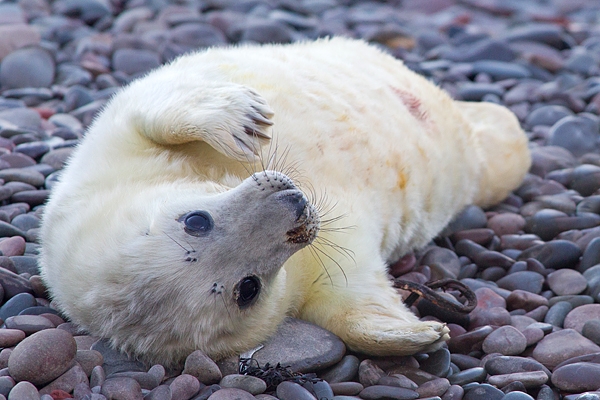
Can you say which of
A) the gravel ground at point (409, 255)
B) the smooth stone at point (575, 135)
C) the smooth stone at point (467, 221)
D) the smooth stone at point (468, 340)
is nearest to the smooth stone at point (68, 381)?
the gravel ground at point (409, 255)

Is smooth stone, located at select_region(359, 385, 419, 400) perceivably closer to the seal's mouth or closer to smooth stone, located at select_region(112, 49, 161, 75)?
the seal's mouth

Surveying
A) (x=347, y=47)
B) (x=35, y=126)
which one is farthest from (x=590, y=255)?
(x=35, y=126)

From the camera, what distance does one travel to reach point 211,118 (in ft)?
8.95

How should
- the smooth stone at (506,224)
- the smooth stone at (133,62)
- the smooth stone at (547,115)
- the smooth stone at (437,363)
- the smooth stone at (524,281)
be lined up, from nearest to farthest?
the smooth stone at (437,363) → the smooth stone at (524,281) → the smooth stone at (506,224) → the smooth stone at (547,115) → the smooth stone at (133,62)

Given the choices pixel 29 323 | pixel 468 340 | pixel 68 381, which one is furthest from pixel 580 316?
pixel 29 323

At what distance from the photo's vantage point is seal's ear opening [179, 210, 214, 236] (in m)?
2.43

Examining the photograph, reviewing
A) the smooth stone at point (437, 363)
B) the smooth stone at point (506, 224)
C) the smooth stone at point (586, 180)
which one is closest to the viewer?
the smooth stone at point (437, 363)

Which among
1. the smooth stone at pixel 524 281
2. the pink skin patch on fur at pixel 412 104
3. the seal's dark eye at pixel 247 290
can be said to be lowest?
the smooth stone at pixel 524 281

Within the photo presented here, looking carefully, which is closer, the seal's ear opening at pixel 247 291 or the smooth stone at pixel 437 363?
the seal's ear opening at pixel 247 291

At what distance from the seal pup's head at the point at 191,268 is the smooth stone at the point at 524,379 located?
0.81 metres

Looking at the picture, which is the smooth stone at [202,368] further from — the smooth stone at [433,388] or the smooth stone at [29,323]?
the smooth stone at [433,388]

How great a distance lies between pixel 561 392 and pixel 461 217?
4.97ft

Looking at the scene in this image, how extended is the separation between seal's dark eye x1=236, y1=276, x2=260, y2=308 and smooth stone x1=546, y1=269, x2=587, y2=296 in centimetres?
147

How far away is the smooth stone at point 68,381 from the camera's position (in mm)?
2320
